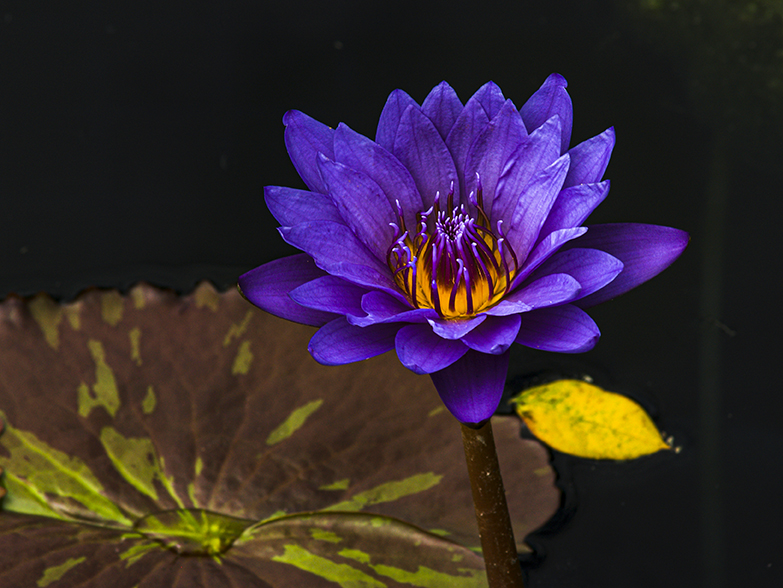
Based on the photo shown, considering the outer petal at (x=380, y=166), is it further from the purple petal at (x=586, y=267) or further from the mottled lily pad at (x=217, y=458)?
the mottled lily pad at (x=217, y=458)

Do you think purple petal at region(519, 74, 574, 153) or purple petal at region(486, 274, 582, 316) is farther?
purple petal at region(519, 74, 574, 153)

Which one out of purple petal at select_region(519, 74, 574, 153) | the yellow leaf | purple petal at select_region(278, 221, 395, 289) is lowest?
the yellow leaf

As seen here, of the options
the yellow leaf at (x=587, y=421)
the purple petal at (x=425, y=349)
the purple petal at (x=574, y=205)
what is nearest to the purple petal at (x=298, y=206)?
the purple petal at (x=425, y=349)

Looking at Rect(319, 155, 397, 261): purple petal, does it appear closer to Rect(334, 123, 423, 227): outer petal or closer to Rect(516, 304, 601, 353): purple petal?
Rect(334, 123, 423, 227): outer petal

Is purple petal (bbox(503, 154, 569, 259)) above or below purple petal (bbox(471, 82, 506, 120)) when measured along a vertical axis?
below

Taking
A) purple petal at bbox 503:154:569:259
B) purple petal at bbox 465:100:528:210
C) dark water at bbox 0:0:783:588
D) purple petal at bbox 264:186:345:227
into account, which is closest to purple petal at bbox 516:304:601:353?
purple petal at bbox 503:154:569:259

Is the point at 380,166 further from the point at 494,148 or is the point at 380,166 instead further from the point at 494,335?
the point at 494,335
